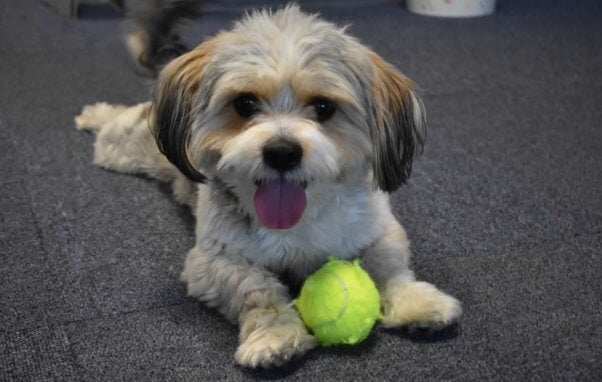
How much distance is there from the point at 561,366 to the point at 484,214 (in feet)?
1.99

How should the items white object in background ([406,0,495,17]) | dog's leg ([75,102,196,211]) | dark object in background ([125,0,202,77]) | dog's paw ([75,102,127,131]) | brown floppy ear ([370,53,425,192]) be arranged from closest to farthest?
brown floppy ear ([370,53,425,192]) < dark object in background ([125,0,202,77]) < dog's leg ([75,102,196,211]) < dog's paw ([75,102,127,131]) < white object in background ([406,0,495,17])

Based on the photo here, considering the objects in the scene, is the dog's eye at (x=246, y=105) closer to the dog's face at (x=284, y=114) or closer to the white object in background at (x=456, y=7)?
the dog's face at (x=284, y=114)

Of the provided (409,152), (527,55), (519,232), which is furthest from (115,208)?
(527,55)

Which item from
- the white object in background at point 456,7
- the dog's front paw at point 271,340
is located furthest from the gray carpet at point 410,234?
the white object in background at point 456,7

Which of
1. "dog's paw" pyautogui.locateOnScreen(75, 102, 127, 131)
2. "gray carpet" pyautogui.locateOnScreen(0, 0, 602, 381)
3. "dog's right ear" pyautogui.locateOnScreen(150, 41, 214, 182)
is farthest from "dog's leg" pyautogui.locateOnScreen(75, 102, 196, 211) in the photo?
"dog's right ear" pyautogui.locateOnScreen(150, 41, 214, 182)

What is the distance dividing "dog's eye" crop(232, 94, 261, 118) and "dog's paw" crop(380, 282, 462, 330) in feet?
1.38

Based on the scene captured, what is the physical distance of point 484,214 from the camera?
1790 mm

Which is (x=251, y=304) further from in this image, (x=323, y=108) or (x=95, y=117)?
(x=95, y=117)

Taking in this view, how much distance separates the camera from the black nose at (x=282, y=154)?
3.93 ft

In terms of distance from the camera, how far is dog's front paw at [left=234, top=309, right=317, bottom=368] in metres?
1.20

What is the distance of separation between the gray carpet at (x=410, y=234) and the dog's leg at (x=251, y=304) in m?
0.03

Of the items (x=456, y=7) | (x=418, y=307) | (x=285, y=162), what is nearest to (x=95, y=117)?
(x=285, y=162)

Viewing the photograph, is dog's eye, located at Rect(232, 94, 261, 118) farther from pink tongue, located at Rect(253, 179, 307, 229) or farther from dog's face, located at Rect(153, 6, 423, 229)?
pink tongue, located at Rect(253, 179, 307, 229)

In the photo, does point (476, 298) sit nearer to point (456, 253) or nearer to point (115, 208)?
point (456, 253)
